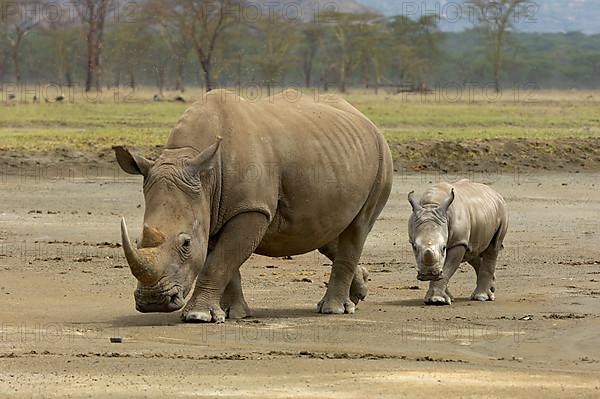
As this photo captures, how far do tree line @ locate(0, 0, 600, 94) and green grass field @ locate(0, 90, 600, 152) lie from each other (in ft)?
56.1

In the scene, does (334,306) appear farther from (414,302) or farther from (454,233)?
(454,233)

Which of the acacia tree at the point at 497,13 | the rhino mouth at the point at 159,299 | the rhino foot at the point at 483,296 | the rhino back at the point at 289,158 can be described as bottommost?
the acacia tree at the point at 497,13

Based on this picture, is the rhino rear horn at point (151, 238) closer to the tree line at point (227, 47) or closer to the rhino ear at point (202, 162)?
the rhino ear at point (202, 162)

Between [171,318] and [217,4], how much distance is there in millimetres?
52310

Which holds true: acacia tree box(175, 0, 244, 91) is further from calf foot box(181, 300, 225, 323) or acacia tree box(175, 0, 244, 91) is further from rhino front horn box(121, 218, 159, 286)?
rhino front horn box(121, 218, 159, 286)

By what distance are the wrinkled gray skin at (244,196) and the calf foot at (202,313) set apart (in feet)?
0.03

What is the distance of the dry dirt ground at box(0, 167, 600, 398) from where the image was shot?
8781 mm

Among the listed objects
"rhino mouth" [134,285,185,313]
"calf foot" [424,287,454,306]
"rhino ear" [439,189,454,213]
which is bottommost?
"calf foot" [424,287,454,306]

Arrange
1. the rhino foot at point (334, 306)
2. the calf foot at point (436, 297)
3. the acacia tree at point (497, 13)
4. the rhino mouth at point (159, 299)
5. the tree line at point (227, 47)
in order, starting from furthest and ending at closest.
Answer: the acacia tree at point (497, 13) → the tree line at point (227, 47) → the calf foot at point (436, 297) → the rhino foot at point (334, 306) → the rhino mouth at point (159, 299)

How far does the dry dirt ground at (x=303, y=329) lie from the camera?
28.8ft

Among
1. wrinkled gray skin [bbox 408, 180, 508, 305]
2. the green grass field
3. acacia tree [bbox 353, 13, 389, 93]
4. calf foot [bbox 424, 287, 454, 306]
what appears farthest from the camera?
acacia tree [bbox 353, 13, 389, 93]

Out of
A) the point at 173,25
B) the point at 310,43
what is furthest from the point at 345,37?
the point at 173,25

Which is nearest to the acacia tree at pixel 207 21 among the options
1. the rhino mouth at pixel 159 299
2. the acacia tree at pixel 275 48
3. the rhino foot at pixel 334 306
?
the acacia tree at pixel 275 48

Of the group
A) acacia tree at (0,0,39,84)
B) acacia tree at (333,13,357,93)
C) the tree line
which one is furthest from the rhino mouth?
acacia tree at (333,13,357,93)
